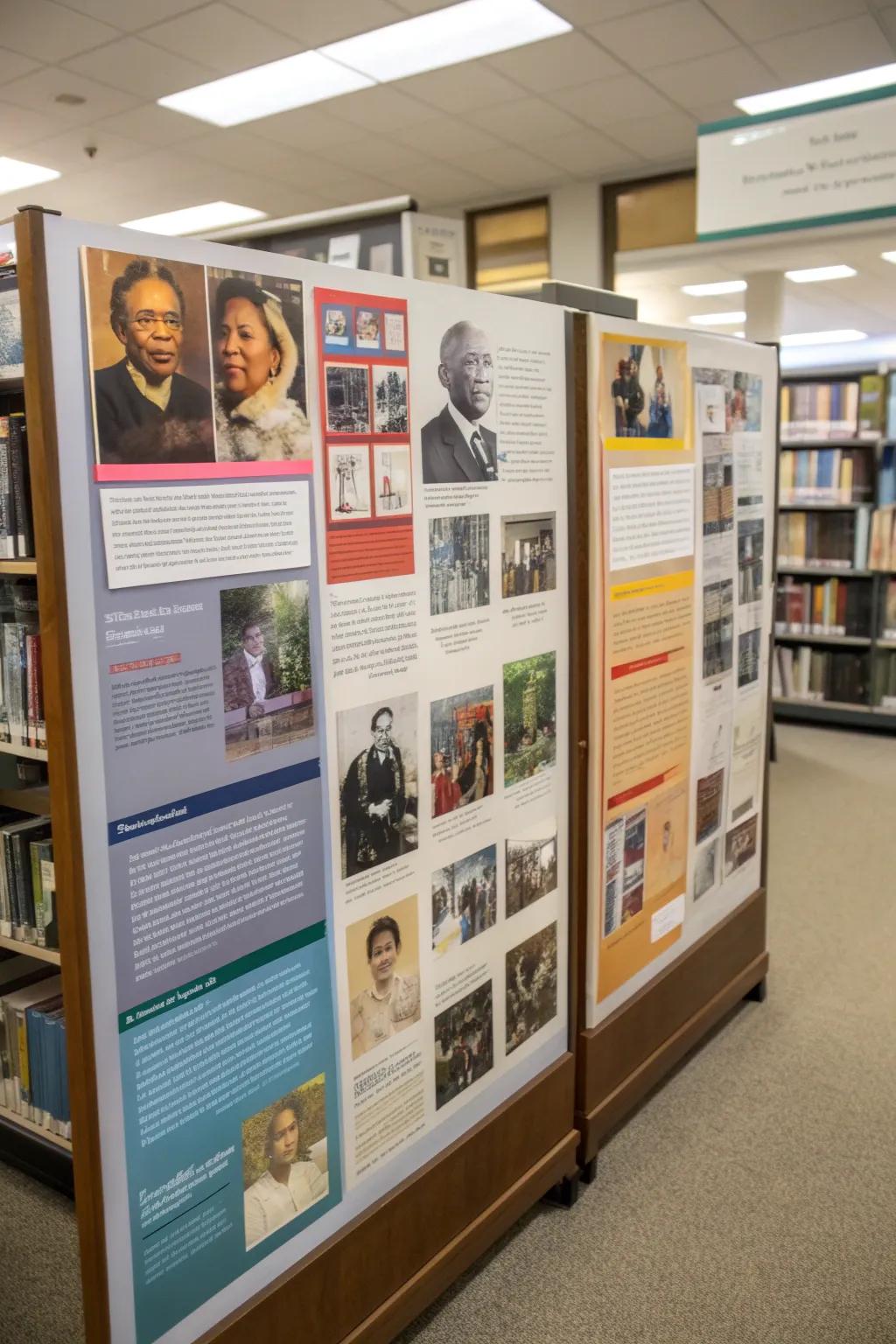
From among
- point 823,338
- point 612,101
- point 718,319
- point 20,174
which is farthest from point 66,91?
point 823,338

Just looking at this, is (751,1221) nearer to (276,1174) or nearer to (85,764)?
(276,1174)

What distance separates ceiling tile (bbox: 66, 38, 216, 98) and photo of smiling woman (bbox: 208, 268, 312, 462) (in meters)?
3.70

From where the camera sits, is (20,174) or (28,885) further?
(20,174)

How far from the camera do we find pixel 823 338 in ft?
37.1

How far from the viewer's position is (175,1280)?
4.63ft

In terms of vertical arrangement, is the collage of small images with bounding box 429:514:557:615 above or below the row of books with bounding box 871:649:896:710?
above

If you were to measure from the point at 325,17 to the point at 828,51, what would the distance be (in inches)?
82.6

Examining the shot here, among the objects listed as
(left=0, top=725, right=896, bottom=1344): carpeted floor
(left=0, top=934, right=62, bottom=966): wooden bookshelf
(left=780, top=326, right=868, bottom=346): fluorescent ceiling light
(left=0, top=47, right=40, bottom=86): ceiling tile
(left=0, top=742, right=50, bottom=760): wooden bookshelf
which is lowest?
(left=0, top=725, right=896, bottom=1344): carpeted floor

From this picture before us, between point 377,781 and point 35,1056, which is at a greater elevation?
point 377,781

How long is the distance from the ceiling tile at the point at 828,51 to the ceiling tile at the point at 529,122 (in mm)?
1099

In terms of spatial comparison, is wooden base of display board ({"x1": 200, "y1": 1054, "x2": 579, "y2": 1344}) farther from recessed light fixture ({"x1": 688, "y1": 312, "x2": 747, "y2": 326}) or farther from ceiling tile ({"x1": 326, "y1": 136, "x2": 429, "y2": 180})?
recessed light fixture ({"x1": 688, "y1": 312, "x2": 747, "y2": 326})

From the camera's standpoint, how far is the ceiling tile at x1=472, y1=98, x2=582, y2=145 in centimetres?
519

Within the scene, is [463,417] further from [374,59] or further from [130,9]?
[374,59]

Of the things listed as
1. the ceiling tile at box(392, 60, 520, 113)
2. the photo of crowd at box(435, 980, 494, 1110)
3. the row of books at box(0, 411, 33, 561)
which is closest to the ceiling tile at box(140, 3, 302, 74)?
the ceiling tile at box(392, 60, 520, 113)
